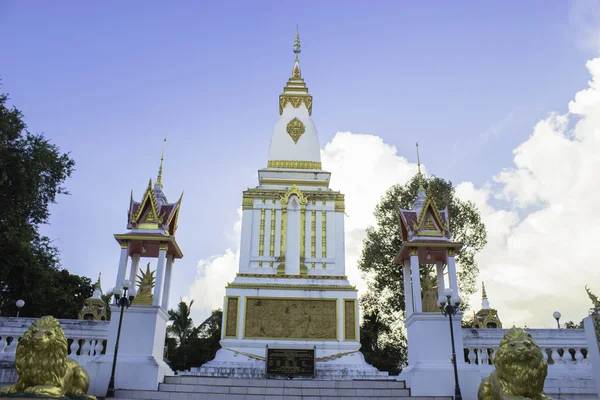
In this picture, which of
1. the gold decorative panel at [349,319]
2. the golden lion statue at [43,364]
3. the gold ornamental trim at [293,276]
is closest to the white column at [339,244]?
the gold ornamental trim at [293,276]

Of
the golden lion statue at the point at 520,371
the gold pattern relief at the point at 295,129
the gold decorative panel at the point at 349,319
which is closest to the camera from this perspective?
the golden lion statue at the point at 520,371

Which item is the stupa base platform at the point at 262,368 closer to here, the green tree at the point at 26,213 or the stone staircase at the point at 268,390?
the stone staircase at the point at 268,390

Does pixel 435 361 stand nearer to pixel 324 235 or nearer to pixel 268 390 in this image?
pixel 268 390

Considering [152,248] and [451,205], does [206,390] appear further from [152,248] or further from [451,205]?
[451,205]

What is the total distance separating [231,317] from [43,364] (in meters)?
11.2

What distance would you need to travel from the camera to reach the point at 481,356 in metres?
12.5

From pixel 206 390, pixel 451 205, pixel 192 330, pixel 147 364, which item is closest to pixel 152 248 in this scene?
pixel 147 364

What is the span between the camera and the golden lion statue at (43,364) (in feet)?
25.6

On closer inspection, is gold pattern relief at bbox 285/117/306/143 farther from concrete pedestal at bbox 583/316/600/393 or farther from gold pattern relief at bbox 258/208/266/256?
concrete pedestal at bbox 583/316/600/393

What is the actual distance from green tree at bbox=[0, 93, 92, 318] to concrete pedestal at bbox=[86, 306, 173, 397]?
25.7 ft

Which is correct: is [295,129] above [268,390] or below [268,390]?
above

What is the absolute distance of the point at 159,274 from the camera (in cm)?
1388

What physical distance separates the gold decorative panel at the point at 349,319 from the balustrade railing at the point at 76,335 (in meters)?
9.16

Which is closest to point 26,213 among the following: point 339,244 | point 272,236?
point 272,236
